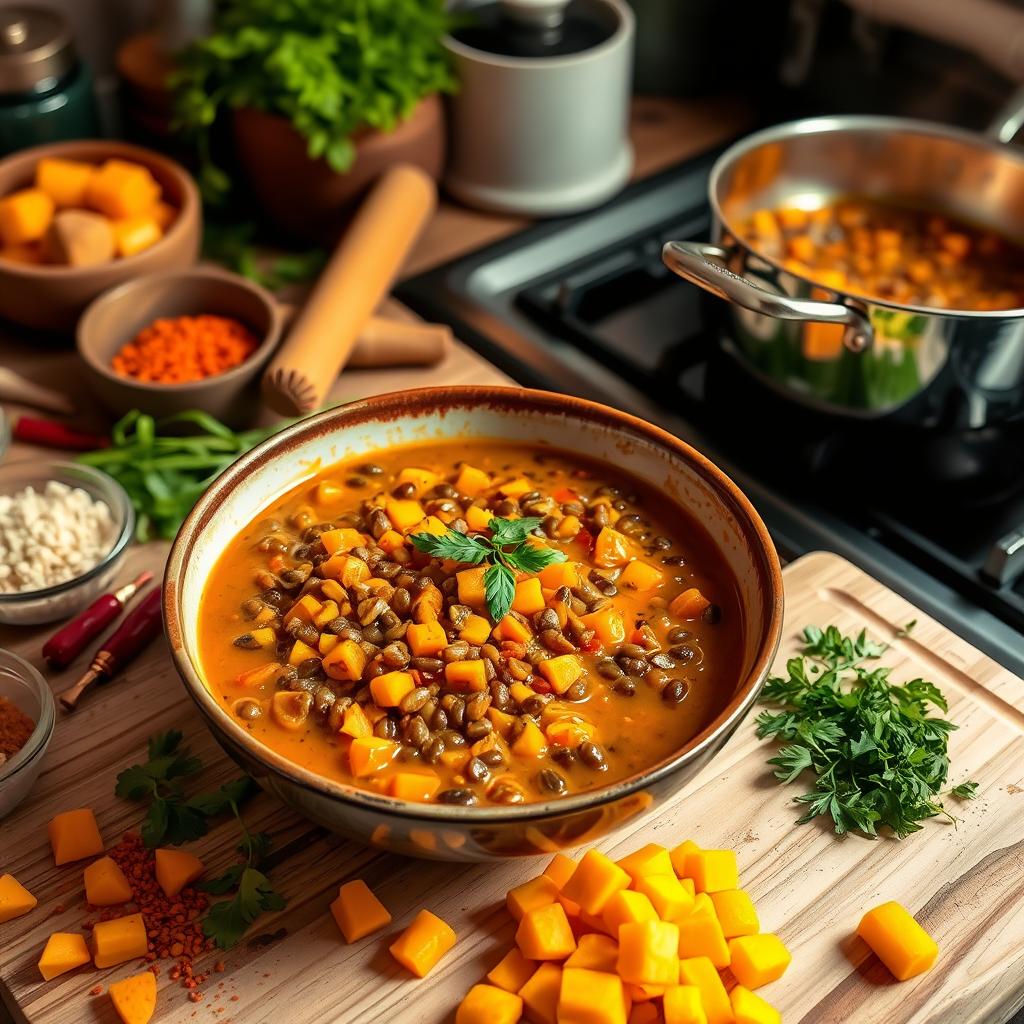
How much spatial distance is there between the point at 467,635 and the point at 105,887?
1.90 ft

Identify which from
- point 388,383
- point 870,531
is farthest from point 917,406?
point 388,383

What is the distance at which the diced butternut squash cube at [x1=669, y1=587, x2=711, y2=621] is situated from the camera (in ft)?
6.23

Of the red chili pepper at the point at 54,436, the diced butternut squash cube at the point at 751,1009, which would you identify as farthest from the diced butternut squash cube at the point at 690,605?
the red chili pepper at the point at 54,436

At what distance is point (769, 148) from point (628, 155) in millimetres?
538

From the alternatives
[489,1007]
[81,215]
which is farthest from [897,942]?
[81,215]

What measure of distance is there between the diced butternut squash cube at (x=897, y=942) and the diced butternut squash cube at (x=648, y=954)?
0.40ft

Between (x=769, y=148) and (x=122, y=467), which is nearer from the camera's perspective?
(x=122, y=467)

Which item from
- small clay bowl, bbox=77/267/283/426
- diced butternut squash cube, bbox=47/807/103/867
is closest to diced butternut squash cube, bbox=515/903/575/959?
diced butternut squash cube, bbox=47/807/103/867

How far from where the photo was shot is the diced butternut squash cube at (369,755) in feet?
5.48

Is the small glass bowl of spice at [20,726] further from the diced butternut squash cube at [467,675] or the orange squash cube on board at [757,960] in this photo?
the orange squash cube on board at [757,960]

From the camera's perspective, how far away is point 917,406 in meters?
2.37

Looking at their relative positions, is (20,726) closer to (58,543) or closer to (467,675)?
(58,543)

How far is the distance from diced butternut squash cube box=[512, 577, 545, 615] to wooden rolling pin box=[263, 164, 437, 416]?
2.52 feet

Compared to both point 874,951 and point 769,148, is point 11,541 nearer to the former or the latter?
point 874,951
